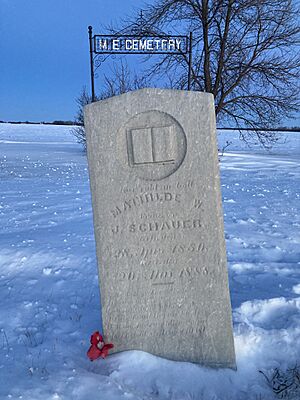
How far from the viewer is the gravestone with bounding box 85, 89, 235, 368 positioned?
2.34m

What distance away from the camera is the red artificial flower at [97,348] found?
2.46 meters

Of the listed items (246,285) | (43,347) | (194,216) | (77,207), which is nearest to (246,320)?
(246,285)

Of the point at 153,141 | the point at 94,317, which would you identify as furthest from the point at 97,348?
the point at 153,141

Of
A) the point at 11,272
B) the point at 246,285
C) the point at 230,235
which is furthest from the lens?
the point at 230,235

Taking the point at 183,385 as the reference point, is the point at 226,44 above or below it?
above

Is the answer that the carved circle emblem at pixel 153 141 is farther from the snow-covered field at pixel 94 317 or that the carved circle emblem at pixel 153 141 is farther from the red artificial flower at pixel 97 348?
the snow-covered field at pixel 94 317

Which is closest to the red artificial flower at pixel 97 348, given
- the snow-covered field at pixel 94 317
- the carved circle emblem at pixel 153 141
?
the snow-covered field at pixel 94 317

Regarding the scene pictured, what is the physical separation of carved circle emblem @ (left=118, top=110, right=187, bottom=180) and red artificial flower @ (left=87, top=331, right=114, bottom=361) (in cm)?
122

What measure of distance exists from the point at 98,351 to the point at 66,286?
3.93 feet

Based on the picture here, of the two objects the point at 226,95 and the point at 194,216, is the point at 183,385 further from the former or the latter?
the point at 226,95

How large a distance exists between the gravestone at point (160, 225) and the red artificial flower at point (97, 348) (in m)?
0.08

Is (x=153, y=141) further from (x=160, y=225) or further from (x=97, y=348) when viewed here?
(x=97, y=348)

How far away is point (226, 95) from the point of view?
42.1 feet

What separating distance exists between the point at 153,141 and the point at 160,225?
559 mm
